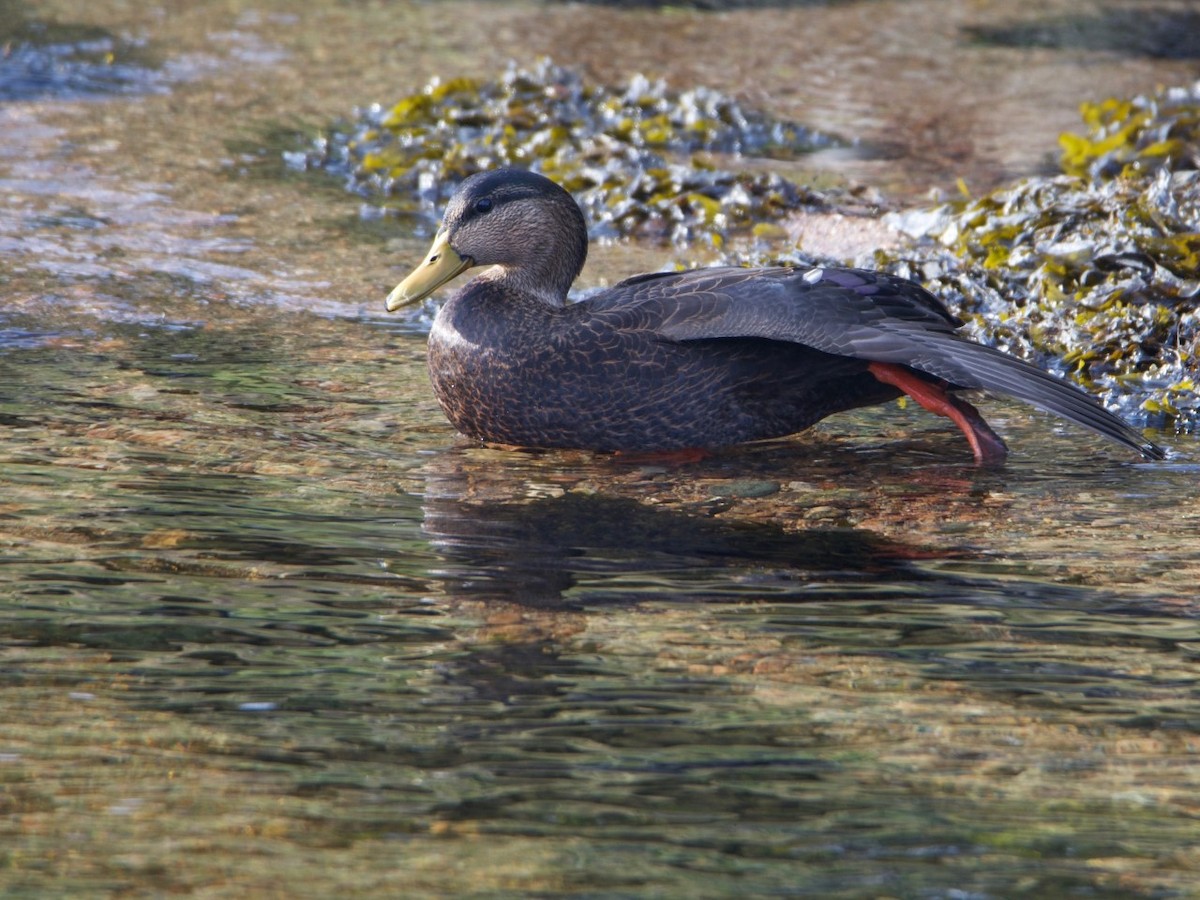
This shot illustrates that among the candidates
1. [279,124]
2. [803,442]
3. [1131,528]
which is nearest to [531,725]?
[1131,528]

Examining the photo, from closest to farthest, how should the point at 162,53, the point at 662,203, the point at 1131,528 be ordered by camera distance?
1. the point at 1131,528
2. the point at 662,203
3. the point at 162,53

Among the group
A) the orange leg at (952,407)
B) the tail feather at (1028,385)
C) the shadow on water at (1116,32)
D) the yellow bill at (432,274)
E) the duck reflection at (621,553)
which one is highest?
the shadow on water at (1116,32)

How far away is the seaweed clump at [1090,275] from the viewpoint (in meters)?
6.82

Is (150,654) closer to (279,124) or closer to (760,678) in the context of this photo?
(760,678)

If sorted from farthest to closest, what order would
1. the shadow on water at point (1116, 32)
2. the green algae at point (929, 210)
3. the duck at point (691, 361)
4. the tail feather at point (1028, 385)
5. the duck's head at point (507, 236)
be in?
1. the shadow on water at point (1116, 32)
2. the green algae at point (929, 210)
3. the duck's head at point (507, 236)
4. the duck at point (691, 361)
5. the tail feather at point (1028, 385)

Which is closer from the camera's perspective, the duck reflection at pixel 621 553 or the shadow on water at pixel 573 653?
the shadow on water at pixel 573 653

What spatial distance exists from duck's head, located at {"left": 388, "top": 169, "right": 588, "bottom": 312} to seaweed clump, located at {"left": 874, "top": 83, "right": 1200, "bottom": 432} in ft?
6.87

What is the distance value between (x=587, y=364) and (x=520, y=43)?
8119mm

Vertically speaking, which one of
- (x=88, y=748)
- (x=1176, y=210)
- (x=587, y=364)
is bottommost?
(x=88, y=748)

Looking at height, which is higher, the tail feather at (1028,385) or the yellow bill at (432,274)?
the yellow bill at (432,274)

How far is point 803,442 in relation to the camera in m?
6.19

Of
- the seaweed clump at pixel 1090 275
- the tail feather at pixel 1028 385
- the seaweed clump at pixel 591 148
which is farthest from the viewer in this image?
the seaweed clump at pixel 591 148

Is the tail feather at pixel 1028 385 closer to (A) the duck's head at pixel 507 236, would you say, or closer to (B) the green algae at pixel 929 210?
(B) the green algae at pixel 929 210

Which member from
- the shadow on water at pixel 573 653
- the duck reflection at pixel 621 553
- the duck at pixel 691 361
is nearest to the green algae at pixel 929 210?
the duck at pixel 691 361
